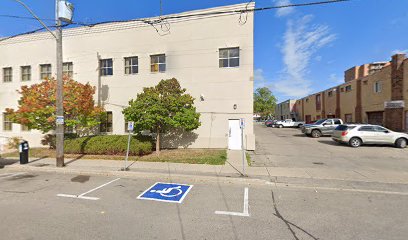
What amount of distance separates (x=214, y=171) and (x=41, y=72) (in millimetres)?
15910

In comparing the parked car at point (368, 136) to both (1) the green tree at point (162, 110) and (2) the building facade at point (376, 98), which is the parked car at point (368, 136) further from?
(1) the green tree at point (162, 110)

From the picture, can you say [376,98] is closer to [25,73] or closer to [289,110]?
[289,110]

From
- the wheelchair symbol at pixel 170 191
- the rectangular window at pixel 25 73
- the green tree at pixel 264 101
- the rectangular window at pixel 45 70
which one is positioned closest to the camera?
the wheelchair symbol at pixel 170 191

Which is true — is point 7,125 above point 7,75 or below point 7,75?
below

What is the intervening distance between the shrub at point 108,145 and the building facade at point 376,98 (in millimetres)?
21223

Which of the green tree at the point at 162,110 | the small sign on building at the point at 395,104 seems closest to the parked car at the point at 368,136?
the small sign on building at the point at 395,104

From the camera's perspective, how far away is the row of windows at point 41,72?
15.2 meters

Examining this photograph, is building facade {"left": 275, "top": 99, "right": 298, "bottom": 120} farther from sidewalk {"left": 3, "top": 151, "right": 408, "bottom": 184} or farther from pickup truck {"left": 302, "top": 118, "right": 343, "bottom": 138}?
sidewalk {"left": 3, "top": 151, "right": 408, "bottom": 184}

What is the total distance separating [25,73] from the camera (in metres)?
15.8

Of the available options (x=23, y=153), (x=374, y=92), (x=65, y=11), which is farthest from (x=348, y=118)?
(x=23, y=153)

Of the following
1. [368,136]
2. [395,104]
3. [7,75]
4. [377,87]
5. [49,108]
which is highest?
[7,75]

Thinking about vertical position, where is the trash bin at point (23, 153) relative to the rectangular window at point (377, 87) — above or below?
below

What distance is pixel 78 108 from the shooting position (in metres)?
11.8

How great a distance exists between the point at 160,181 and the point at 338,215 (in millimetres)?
5094
